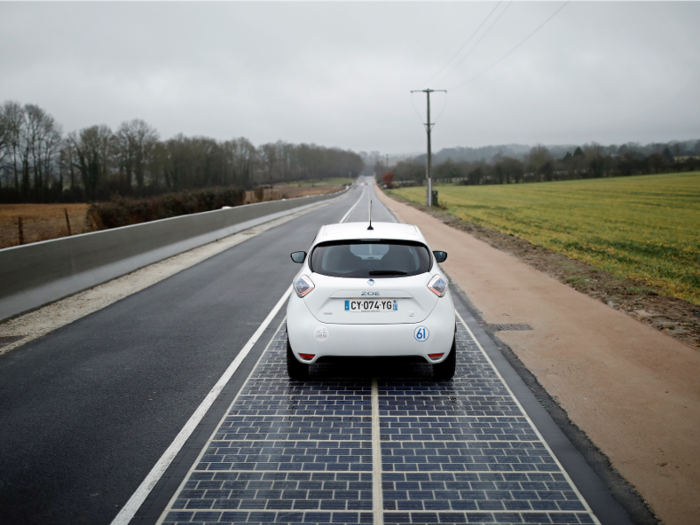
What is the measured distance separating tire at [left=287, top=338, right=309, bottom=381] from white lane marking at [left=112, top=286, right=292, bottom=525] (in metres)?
0.70

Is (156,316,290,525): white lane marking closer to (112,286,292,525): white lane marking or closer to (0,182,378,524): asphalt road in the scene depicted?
(112,286,292,525): white lane marking

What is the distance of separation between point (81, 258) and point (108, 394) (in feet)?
20.8

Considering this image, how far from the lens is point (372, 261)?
5527mm

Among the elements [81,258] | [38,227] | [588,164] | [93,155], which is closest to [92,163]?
[93,155]

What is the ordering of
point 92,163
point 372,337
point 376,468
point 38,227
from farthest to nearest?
1. point 92,163
2. point 38,227
3. point 372,337
4. point 376,468

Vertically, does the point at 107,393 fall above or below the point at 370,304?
below

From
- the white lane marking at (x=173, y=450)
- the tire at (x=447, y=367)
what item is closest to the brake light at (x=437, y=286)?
the tire at (x=447, y=367)

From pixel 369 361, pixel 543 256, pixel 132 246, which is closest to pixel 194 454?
pixel 369 361

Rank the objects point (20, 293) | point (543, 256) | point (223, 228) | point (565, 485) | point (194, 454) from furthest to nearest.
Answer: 1. point (223, 228)
2. point (543, 256)
3. point (20, 293)
4. point (194, 454)
5. point (565, 485)

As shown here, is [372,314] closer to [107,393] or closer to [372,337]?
[372,337]

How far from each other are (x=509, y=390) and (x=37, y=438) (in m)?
4.29

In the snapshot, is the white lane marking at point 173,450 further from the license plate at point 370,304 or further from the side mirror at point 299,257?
the license plate at point 370,304

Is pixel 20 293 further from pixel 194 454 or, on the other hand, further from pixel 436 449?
pixel 436 449

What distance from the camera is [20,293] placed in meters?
8.60
